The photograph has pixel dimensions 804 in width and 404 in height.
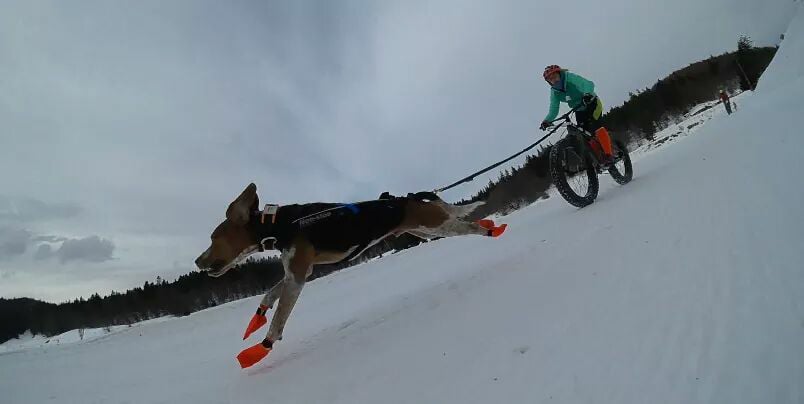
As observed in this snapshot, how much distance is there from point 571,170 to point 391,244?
134 feet

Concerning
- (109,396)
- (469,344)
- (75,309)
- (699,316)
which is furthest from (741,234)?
(75,309)

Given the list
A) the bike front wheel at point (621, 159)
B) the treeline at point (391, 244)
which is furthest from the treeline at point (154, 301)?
the bike front wheel at point (621, 159)

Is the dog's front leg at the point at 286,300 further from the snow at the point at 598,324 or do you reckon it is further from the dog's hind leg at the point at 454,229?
the dog's hind leg at the point at 454,229

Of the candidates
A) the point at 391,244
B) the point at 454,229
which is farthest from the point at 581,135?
the point at 391,244

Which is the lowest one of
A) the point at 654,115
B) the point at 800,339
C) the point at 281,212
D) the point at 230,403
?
the point at 800,339

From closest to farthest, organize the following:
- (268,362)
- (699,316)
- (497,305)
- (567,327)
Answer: (699,316)
(567,327)
(497,305)
(268,362)

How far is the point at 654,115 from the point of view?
4425cm

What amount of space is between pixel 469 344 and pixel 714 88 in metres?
58.8

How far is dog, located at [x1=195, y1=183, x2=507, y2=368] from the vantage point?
137 inches

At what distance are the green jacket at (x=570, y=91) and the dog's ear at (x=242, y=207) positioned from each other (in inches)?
183

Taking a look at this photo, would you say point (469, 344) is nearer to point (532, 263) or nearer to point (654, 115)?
point (532, 263)

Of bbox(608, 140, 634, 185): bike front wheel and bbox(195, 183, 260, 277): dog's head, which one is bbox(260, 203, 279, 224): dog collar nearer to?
bbox(195, 183, 260, 277): dog's head

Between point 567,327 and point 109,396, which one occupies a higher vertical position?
point 109,396

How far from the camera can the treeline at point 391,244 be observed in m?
39.7
